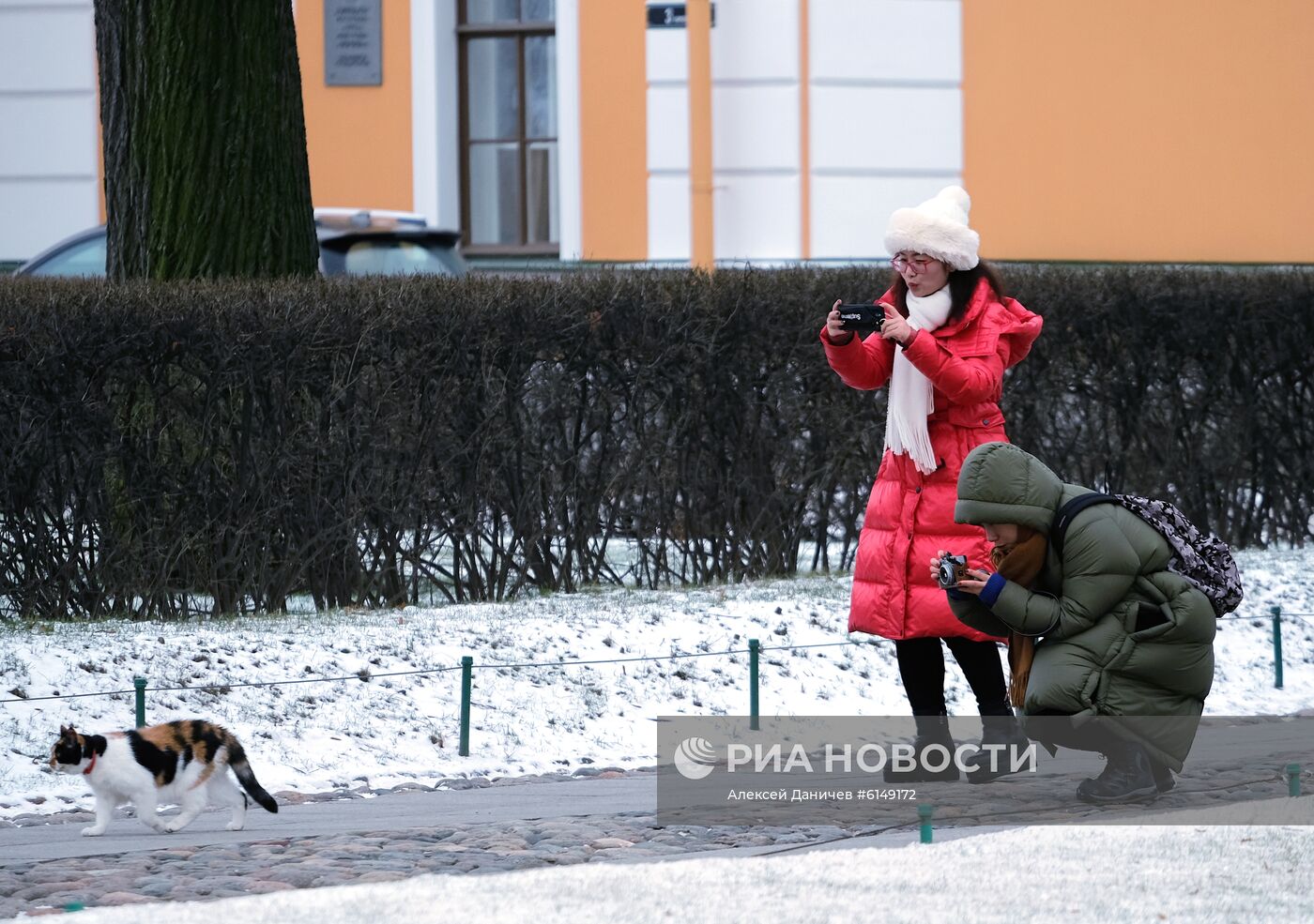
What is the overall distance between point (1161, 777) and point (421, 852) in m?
2.27

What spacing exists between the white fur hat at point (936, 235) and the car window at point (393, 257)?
7.29 meters

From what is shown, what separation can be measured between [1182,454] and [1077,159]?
622 cm

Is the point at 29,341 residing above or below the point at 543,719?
above

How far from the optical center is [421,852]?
5660 mm

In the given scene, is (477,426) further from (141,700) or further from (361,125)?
(361,125)

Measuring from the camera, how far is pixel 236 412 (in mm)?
8898

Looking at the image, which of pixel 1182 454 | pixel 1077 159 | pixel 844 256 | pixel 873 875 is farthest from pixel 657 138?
pixel 873 875

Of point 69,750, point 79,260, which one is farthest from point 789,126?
point 69,750

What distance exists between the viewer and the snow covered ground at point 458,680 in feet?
23.9

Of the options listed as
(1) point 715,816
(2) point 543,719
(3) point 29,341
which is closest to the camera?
(1) point 715,816

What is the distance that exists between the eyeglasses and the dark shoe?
1.65 meters

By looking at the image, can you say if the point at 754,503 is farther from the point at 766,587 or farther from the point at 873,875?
the point at 873,875

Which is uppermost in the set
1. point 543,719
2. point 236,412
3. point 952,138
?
point 952,138

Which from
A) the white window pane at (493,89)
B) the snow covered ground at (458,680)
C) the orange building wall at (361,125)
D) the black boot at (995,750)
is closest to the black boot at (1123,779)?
the black boot at (995,750)
